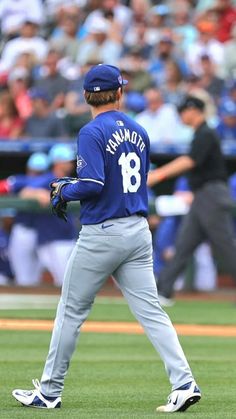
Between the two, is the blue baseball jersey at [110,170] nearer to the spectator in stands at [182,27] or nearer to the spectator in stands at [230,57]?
the spectator in stands at [230,57]

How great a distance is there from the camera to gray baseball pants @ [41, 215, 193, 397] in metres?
6.22

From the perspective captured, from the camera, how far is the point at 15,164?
16.9m

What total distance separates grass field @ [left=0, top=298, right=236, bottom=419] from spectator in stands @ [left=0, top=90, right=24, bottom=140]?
5497mm

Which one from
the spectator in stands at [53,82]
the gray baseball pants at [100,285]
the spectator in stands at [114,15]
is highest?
the spectator in stands at [114,15]

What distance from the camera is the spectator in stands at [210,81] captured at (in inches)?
673

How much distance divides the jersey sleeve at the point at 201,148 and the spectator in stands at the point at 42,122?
4860mm

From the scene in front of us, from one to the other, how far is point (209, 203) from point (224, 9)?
7.02 meters

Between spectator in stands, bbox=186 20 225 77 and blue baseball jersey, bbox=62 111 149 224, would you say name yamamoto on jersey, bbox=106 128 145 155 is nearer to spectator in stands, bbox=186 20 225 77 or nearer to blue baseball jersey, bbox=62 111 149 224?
blue baseball jersey, bbox=62 111 149 224

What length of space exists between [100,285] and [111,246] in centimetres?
24

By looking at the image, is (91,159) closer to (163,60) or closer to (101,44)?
(163,60)

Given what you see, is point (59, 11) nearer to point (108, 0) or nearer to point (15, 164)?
point (108, 0)

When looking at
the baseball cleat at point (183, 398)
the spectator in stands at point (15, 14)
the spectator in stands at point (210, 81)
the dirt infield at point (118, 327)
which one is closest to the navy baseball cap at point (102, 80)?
the baseball cleat at point (183, 398)

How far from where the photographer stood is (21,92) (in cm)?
1812

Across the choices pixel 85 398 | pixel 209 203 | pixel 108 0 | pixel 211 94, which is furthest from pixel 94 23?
pixel 85 398
